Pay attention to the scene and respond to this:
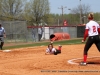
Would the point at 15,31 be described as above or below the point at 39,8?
below

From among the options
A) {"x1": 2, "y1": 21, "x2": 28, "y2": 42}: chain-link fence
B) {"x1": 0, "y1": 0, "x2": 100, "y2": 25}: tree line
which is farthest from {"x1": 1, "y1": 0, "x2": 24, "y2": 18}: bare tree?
{"x1": 2, "y1": 21, "x2": 28, "y2": 42}: chain-link fence

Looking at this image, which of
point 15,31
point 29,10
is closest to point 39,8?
point 29,10

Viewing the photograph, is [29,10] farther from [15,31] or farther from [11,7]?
[15,31]

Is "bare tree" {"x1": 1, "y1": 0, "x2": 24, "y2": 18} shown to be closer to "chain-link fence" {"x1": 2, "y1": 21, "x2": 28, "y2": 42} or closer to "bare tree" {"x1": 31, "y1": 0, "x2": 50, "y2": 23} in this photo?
"bare tree" {"x1": 31, "y1": 0, "x2": 50, "y2": 23}

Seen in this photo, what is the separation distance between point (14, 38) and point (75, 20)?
2479 inches

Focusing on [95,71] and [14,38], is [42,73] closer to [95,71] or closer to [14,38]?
[95,71]

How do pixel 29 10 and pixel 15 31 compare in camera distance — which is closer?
pixel 15 31

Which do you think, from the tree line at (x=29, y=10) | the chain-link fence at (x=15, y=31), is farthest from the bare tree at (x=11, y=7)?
the chain-link fence at (x=15, y=31)

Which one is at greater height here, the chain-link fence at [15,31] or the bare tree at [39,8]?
the bare tree at [39,8]

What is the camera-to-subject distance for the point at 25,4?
6181cm

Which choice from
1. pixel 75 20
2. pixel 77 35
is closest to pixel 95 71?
pixel 77 35

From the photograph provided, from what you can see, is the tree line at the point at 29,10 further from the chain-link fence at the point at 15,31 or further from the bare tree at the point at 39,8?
the chain-link fence at the point at 15,31

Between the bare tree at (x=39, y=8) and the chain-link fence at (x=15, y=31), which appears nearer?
the chain-link fence at (x=15, y=31)

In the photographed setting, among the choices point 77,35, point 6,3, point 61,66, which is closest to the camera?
point 61,66
